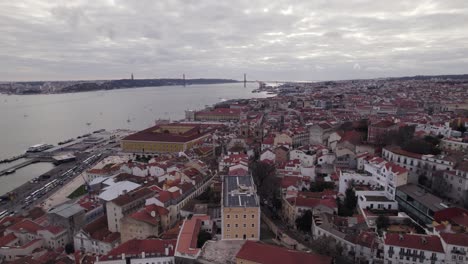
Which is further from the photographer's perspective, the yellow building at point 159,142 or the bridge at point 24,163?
the yellow building at point 159,142

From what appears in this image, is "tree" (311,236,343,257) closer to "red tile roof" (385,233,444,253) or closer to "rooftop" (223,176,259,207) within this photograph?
"red tile roof" (385,233,444,253)

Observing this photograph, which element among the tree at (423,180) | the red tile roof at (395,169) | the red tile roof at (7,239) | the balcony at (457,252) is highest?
the red tile roof at (395,169)

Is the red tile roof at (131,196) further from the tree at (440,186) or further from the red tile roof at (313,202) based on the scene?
the tree at (440,186)

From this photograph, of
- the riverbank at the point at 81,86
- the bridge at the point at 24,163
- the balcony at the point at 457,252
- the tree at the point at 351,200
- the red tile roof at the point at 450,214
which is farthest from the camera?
the riverbank at the point at 81,86

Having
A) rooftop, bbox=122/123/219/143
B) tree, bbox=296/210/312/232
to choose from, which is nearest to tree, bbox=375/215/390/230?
tree, bbox=296/210/312/232

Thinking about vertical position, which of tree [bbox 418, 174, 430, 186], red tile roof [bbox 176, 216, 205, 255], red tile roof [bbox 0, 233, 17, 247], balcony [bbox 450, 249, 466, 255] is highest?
tree [bbox 418, 174, 430, 186]

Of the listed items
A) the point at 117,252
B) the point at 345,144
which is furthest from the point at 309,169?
the point at 117,252

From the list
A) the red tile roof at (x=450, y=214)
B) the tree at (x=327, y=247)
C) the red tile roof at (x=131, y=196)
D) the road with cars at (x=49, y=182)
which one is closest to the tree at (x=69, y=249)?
the red tile roof at (x=131, y=196)
